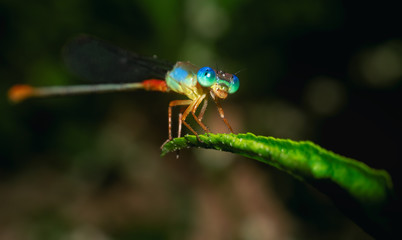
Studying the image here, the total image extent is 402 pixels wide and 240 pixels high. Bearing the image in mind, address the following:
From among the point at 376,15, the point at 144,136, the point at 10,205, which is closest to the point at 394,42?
the point at 376,15

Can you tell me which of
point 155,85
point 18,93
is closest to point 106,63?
point 155,85

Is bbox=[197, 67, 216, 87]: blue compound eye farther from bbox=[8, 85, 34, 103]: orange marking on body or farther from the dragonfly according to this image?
bbox=[8, 85, 34, 103]: orange marking on body

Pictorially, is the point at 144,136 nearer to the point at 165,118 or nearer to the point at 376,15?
the point at 165,118

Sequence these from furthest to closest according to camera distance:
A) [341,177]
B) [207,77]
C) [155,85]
A: 1. [155,85]
2. [207,77]
3. [341,177]

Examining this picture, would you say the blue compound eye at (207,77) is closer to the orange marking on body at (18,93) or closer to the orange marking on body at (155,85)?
the orange marking on body at (155,85)

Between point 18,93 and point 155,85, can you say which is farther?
point 155,85

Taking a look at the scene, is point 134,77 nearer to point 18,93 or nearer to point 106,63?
point 106,63
